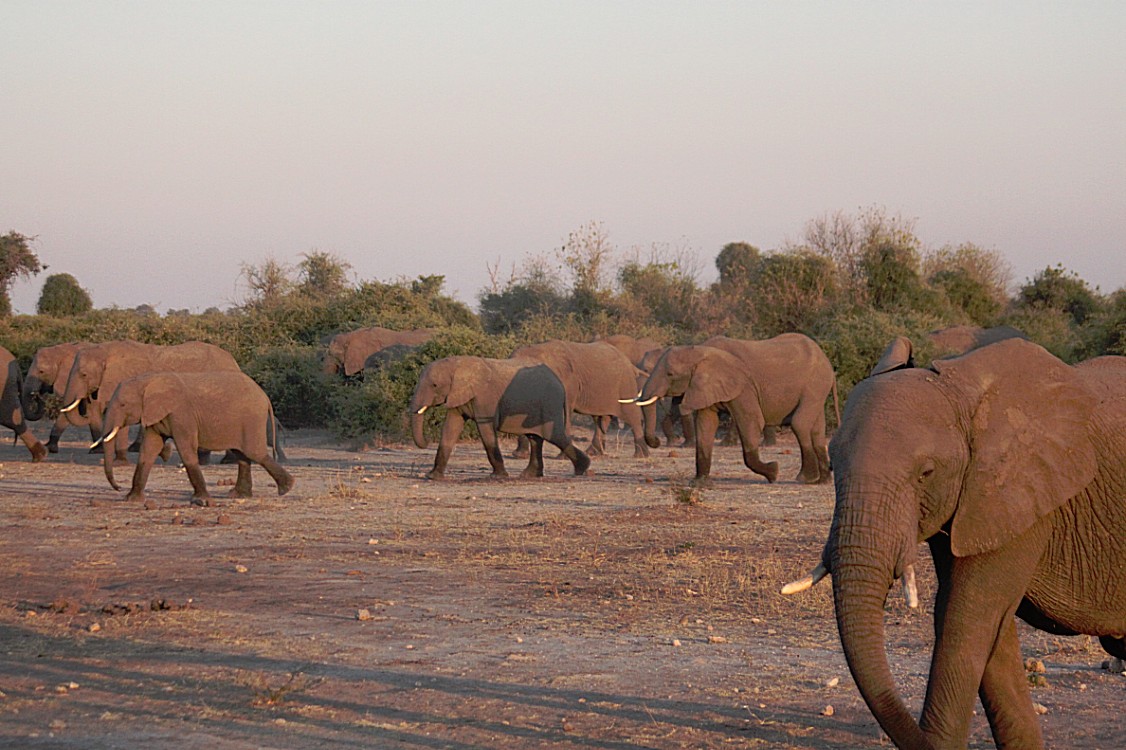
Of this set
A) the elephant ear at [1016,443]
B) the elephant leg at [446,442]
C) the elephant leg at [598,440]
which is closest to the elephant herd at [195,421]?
the elephant leg at [446,442]

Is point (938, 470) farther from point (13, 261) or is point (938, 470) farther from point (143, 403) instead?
point (13, 261)

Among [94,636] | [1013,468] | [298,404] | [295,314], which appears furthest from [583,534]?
[295,314]

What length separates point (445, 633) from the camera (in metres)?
8.05

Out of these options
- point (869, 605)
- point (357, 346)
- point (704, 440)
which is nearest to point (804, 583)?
point (869, 605)

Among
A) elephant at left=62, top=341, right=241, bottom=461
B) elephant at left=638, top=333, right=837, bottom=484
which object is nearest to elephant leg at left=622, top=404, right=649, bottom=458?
elephant at left=638, top=333, right=837, bottom=484

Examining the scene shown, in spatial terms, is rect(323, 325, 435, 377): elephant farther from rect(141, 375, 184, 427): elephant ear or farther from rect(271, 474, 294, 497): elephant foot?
rect(141, 375, 184, 427): elephant ear

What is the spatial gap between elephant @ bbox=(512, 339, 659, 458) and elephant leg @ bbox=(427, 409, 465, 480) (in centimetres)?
305

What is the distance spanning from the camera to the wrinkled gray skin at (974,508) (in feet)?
14.7

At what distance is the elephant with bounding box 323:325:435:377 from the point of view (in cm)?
2581

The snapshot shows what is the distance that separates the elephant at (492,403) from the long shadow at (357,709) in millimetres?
10035

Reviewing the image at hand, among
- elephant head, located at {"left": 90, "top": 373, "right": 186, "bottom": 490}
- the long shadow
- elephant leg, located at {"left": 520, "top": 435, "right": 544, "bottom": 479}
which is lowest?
the long shadow

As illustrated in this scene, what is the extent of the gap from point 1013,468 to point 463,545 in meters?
7.32

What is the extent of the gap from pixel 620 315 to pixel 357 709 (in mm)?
34438

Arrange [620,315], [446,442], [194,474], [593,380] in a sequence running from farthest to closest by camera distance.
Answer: [620,315], [593,380], [446,442], [194,474]
